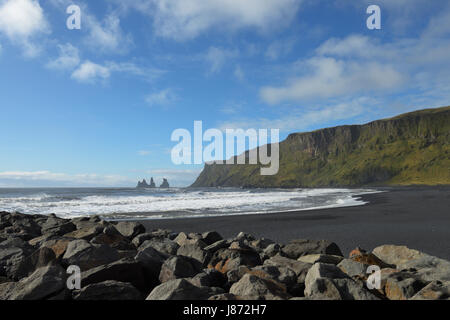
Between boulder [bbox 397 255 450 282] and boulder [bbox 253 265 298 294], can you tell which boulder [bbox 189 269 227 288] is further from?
boulder [bbox 397 255 450 282]

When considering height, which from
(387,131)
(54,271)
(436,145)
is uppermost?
(387,131)

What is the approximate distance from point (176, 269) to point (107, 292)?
122 centimetres

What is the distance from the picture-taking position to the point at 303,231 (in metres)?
13.2

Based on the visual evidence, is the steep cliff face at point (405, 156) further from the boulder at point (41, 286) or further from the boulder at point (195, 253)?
the boulder at point (41, 286)

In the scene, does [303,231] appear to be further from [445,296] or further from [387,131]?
[387,131]

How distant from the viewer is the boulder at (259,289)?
150 inches

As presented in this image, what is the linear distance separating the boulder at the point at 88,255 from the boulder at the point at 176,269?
115cm

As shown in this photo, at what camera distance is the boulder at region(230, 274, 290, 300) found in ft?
12.5

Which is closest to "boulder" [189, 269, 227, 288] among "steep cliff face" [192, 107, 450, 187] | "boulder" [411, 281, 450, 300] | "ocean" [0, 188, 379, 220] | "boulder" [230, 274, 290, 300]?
"boulder" [230, 274, 290, 300]

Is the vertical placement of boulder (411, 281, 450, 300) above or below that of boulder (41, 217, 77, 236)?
above

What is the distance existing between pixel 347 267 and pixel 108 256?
4560 mm

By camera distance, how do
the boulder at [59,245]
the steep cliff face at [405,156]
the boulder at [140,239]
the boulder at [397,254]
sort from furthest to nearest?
the steep cliff face at [405,156] → the boulder at [140,239] → the boulder at [397,254] → the boulder at [59,245]

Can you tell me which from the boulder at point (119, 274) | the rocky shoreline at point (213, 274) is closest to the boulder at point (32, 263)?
the rocky shoreline at point (213, 274)
